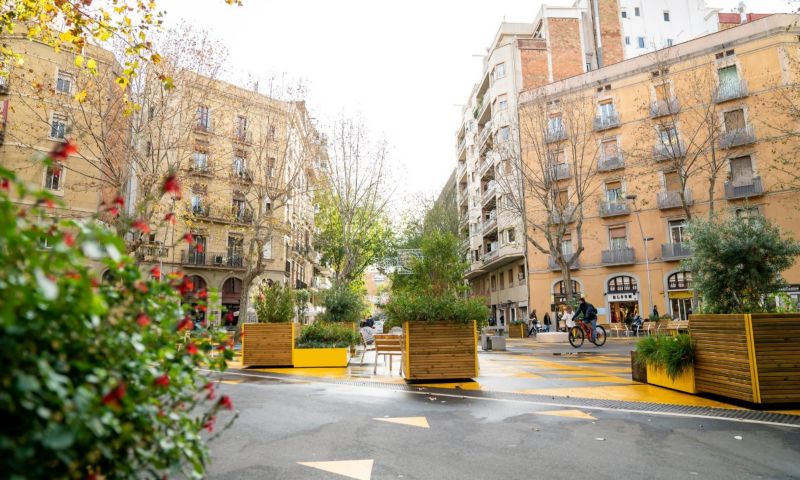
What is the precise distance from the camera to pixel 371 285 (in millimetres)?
160500

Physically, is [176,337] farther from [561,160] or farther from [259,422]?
[561,160]

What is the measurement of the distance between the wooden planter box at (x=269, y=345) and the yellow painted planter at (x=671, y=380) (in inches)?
311

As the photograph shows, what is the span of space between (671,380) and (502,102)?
120 feet

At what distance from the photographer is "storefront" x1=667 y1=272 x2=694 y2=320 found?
3312 centimetres

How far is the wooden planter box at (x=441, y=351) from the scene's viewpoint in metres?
9.15

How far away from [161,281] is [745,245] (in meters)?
8.75

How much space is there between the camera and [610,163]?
35.6m

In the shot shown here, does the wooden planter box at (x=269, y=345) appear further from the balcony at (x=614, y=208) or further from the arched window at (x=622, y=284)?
the balcony at (x=614, y=208)

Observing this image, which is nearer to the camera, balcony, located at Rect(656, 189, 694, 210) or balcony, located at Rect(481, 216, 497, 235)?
balcony, located at Rect(656, 189, 694, 210)

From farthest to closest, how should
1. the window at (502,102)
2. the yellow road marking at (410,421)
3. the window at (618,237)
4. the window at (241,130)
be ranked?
1. the window at (502,102)
2. the window at (618,237)
3. the window at (241,130)
4. the yellow road marking at (410,421)

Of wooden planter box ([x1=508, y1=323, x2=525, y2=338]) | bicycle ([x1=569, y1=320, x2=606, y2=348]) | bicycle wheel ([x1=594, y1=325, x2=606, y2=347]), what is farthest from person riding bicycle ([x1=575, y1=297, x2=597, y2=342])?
wooden planter box ([x1=508, y1=323, x2=525, y2=338])

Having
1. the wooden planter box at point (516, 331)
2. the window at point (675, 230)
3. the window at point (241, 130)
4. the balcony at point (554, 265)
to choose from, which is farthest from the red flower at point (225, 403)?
the window at point (675, 230)

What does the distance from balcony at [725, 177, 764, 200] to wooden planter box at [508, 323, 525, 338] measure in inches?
611

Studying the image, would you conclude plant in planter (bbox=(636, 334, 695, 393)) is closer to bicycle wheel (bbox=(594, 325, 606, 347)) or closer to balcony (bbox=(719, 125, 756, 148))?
bicycle wheel (bbox=(594, 325, 606, 347))
